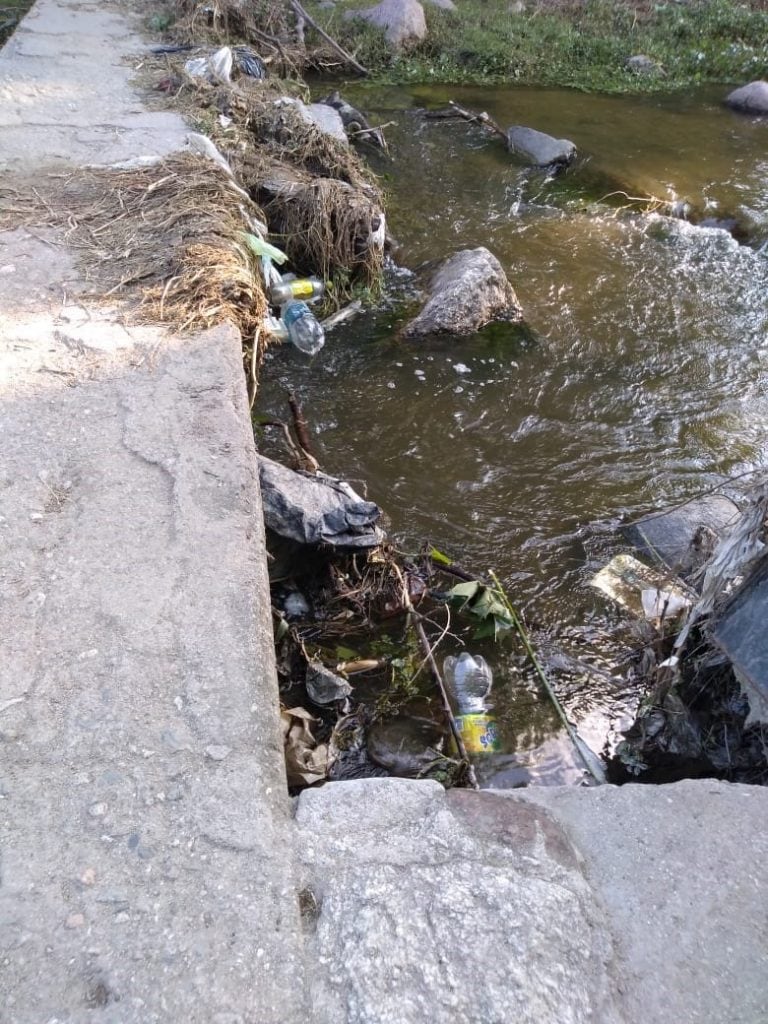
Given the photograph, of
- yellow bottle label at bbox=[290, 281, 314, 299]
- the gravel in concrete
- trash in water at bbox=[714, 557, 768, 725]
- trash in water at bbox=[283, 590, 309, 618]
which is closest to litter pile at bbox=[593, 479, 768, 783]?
trash in water at bbox=[714, 557, 768, 725]

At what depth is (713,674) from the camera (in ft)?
7.32

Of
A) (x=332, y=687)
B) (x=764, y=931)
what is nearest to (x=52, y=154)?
(x=332, y=687)

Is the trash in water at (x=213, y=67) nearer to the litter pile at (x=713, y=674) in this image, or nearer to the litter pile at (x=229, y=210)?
the litter pile at (x=229, y=210)

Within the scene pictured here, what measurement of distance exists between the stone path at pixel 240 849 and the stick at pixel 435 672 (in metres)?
0.65

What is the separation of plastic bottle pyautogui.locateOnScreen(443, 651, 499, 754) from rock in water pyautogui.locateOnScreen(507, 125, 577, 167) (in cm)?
547

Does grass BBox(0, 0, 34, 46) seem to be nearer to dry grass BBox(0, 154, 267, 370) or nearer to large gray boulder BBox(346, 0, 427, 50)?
large gray boulder BBox(346, 0, 427, 50)

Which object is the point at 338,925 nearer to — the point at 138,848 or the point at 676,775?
the point at 138,848

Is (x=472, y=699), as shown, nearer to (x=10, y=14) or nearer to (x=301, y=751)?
(x=301, y=751)

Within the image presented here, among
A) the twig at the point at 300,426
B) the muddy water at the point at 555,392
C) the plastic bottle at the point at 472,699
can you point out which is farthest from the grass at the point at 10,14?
the plastic bottle at the point at 472,699

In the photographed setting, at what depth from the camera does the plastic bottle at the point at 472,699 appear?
2.62 meters

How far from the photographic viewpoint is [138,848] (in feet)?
4.95

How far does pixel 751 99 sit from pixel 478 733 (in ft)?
28.0

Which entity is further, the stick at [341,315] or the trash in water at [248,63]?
the trash in water at [248,63]

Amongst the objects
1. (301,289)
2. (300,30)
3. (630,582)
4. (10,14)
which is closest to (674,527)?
(630,582)
